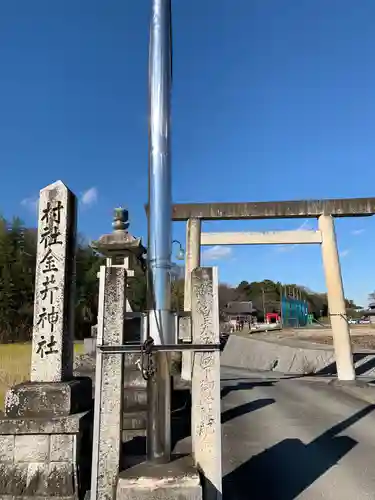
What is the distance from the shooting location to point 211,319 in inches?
140

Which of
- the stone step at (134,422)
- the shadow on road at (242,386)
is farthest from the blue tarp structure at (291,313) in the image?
the stone step at (134,422)

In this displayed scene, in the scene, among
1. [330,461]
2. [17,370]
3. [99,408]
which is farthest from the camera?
[17,370]

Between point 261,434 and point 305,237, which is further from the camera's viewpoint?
point 305,237

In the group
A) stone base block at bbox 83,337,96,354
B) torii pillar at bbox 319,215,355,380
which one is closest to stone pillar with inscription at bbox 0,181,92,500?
torii pillar at bbox 319,215,355,380

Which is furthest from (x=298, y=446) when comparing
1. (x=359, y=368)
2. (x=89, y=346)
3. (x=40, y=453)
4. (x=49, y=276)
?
(x=359, y=368)

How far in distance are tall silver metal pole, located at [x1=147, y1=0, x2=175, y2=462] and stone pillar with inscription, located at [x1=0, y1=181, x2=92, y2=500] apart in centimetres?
104

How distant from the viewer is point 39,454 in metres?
3.94

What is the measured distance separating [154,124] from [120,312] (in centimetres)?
186

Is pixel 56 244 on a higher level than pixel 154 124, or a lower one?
lower

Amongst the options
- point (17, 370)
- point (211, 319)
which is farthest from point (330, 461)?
point (17, 370)

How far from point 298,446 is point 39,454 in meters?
3.50

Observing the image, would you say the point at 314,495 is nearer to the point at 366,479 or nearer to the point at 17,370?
the point at 366,479

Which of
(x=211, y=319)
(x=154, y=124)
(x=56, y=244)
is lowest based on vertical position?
(x=211, y=319)

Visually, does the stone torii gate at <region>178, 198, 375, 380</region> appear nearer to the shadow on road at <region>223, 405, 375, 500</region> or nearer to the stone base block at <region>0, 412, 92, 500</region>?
the shadow on road at <region>223, 405, 375, 500</region>
